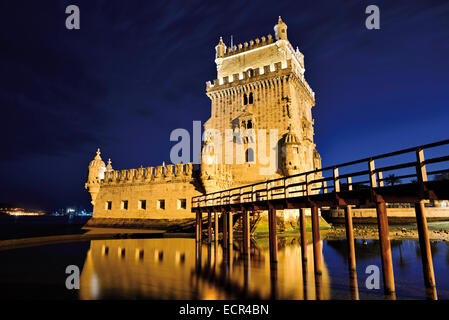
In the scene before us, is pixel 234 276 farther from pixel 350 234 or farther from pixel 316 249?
pixel 350 234

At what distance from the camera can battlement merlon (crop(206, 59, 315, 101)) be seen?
29359 mm

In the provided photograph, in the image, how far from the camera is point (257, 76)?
30.9 meters

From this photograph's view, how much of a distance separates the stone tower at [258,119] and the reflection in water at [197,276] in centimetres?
1255

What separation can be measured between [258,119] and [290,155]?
600 cm

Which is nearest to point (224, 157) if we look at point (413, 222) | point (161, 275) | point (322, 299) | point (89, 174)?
point (89, 174)

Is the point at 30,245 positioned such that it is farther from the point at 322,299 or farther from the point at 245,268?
the point at 322,299

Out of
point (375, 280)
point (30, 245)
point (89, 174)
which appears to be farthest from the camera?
point (89, 174)

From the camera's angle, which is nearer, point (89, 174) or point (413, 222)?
point (89, 174)

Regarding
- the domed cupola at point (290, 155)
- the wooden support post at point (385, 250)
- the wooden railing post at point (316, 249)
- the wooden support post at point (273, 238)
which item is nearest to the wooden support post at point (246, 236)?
the wooden support post at point (273, 238)

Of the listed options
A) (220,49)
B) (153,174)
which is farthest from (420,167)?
(220,49)
